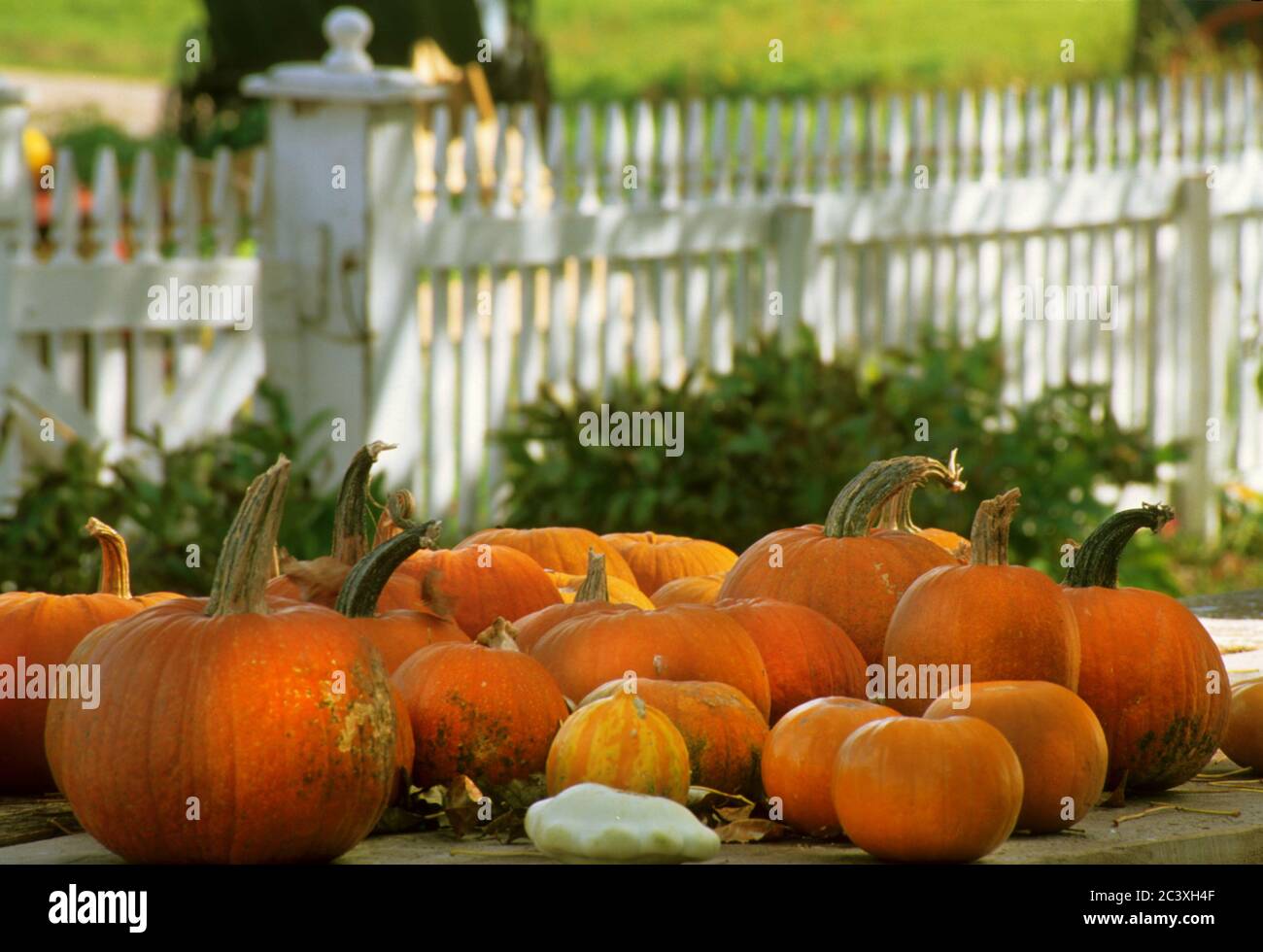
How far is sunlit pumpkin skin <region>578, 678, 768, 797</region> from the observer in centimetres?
186

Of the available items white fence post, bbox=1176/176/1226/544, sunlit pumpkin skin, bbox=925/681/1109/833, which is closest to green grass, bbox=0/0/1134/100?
white fence post, bbox=1176/176/1226/544

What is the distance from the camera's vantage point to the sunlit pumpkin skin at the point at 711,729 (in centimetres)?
186

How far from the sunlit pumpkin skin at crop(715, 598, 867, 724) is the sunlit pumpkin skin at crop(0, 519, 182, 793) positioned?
0.66 m

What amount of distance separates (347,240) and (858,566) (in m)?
3.78

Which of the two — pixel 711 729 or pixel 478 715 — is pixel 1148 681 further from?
pixel 478 715

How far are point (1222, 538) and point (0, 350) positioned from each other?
536 cm

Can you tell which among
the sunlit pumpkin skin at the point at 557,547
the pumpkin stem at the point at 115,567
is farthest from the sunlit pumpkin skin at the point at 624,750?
the sunlit pumpkin skin at the point at 557,547

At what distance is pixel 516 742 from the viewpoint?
1.88 metres

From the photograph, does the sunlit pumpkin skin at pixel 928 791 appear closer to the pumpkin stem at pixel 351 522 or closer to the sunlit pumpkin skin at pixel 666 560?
the pumpkin stem at pixel 351 522

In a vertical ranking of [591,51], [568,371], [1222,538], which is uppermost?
[591,51]

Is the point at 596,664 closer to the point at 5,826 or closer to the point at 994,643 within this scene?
the point at 994,643

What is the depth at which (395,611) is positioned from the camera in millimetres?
2088
